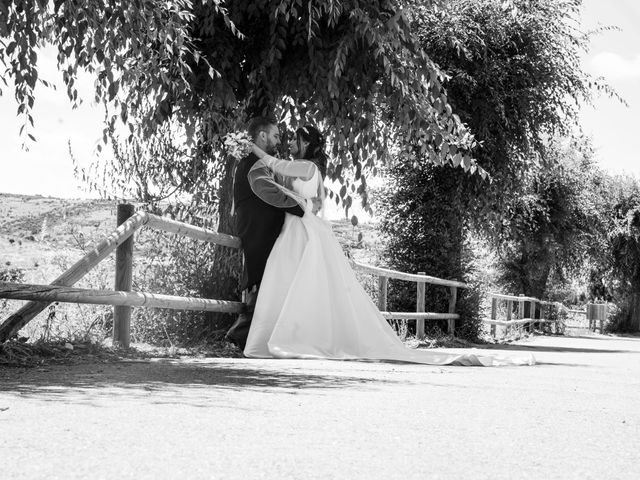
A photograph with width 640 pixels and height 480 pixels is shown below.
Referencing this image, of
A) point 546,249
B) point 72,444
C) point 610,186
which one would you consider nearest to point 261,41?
point 72,444

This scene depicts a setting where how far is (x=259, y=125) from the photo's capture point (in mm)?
10148

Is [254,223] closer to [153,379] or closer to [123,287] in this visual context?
[123,287]

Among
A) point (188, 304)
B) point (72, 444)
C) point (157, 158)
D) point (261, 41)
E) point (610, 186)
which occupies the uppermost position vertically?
point (610, 186)

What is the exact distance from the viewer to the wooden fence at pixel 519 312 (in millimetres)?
23062

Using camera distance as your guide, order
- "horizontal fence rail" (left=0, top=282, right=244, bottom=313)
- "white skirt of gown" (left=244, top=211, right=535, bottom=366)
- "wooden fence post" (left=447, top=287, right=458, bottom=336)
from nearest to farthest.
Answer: "horizontal fence rail" (left=0, top=282, right=244, bottom=313)
"white skirt of gown" (left=244, top=211, right=535, bottom=366)
"wooden fence post" (left=447, top=287, right=458, bottom=336)

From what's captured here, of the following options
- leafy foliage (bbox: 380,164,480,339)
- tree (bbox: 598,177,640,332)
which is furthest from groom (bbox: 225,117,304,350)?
tree (bbox: 598,177,640,332)

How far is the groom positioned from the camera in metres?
10.1

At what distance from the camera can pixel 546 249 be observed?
30016mm

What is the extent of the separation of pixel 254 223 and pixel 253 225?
28 mm

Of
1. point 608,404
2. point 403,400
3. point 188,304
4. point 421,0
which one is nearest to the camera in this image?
point 403,400

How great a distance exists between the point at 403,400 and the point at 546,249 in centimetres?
2504

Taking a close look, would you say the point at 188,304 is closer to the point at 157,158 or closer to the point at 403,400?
the point at 157,158

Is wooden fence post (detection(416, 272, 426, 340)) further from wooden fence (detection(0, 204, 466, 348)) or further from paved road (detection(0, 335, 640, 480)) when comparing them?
paved road (detection(0, 335, 640, 480))

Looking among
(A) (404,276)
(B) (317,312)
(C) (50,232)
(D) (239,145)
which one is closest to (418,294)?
(A) (404,276)
